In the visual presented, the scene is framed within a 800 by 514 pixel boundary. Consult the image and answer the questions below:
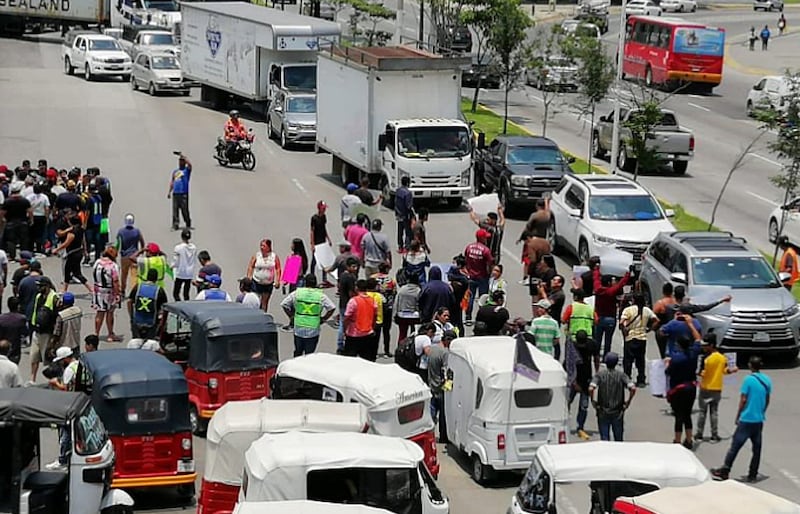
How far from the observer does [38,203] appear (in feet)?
94.2

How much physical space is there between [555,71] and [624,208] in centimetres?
2048

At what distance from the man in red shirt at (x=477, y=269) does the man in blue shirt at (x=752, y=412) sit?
800 centimetres

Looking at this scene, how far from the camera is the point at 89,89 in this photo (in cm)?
5622

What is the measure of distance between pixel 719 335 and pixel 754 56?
57578 millimetres

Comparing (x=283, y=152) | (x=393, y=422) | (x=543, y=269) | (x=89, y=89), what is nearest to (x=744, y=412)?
(x=393, y=422)

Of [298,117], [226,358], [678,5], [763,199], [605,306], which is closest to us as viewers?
[226,358]

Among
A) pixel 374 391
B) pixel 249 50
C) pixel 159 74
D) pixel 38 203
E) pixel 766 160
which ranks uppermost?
pixel 249 50

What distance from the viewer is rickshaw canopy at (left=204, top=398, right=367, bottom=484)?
50.9 feet

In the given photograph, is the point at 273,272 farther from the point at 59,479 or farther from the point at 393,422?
the point at 59,479

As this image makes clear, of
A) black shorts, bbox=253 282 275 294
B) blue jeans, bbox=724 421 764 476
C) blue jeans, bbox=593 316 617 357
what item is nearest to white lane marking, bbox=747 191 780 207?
blue jeans, bbox=593 316 617 357

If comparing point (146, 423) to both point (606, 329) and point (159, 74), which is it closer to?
point (606, 329)

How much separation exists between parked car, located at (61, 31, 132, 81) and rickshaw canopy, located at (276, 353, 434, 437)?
1667 inches

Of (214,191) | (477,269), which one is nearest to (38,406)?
(477,269)

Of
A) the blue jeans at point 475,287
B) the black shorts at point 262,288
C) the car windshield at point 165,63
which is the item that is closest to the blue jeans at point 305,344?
the black shorts at point 262,288
